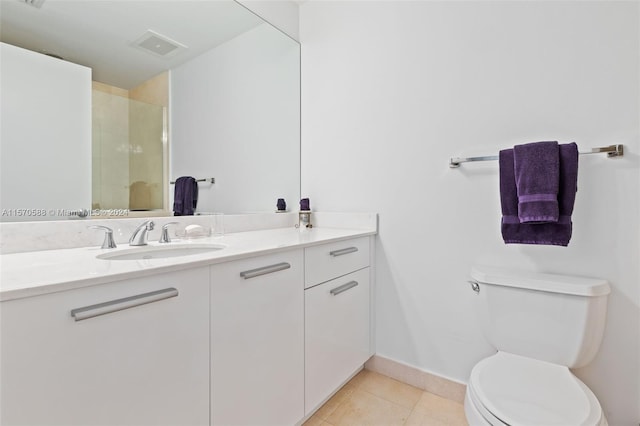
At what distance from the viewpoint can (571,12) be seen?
127 centimetres

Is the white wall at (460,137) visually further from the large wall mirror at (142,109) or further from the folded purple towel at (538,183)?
the large wall mirror at (142,109)

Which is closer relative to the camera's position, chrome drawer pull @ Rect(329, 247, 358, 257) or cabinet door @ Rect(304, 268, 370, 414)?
cabinet door @ Rect(304, 268, 370, 414)

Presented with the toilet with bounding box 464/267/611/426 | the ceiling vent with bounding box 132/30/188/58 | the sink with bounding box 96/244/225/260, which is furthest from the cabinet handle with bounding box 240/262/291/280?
the ceiling vent with bounding box 132/30/188/58

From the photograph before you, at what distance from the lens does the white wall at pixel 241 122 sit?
5.09 feet

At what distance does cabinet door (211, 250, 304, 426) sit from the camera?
0.97 meters

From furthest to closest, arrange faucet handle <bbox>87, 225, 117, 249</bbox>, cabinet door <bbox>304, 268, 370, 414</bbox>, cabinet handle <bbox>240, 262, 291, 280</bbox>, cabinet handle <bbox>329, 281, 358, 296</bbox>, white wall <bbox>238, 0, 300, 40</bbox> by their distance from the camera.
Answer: white wall <bbox>238, 0, 300, 40</bbox>, cabinet handle <bbox>329, 281, 358, 296</bbox>, cabinet door <bbox>304, 268, 370, 414</bbox>, faucet handle <bbox>87, 225, 117, 249</bbox>, cabinet handle <bbox>240, 262, 291, 280</bbox>

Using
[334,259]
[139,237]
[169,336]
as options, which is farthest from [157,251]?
[334,259]

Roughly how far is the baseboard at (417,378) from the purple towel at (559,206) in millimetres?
815

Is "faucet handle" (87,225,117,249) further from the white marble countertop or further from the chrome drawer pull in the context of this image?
the chrome drawer pull

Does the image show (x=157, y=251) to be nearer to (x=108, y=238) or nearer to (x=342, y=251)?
(x=108, y=238)

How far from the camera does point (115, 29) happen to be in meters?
1.32

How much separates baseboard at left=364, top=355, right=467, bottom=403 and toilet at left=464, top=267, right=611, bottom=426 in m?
0.42

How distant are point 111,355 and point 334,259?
3.09 feet

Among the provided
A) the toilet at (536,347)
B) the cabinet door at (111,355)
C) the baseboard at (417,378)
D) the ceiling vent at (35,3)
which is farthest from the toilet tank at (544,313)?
the ceiling vent at (35,3)
